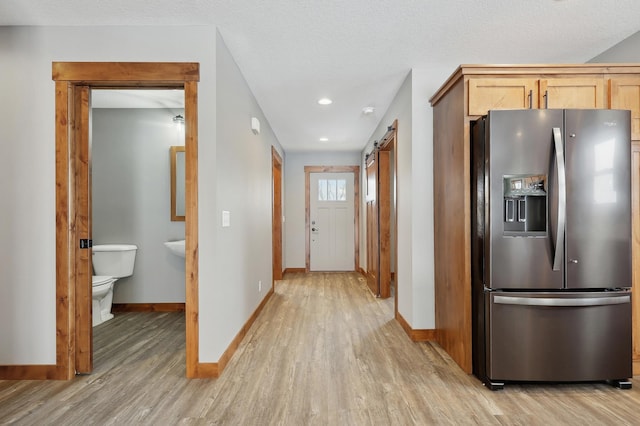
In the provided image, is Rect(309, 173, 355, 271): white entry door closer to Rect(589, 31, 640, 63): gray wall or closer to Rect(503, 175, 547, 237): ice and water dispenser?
Rect(589, 31, 640, 63): gray wall

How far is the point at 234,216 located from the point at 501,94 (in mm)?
2258

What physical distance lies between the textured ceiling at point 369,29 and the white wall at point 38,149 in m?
0.11

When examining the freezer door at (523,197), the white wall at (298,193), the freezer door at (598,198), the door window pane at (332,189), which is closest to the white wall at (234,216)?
the freezer door at (523,197)

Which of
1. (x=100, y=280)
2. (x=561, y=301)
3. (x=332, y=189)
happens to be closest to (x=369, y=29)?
(x=561, y=301)

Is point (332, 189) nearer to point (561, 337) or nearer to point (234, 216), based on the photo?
point (234, 216)

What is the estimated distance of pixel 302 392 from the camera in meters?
2.16

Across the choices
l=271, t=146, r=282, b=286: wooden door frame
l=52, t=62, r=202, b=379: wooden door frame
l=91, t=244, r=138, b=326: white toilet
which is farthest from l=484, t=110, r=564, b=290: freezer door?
l=271, t=146, r=282, b=286: wooden door frame

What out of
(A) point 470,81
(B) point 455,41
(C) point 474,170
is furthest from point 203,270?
(B) point 455,41

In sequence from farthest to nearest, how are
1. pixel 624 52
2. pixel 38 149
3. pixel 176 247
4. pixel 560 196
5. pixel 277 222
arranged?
pixel 277 222, pixel 176 247, pixel 624 52, pixel 38 149, pixel 560 196

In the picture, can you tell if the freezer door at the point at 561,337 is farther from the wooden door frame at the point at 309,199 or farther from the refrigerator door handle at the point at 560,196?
the wooden door frame at the point at 309,199

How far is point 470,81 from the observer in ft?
7.92

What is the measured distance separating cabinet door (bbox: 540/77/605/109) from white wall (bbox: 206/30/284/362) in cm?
233

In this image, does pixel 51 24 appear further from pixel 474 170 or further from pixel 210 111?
pixel 474 170

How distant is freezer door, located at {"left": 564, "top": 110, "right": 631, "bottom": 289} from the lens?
2145mm
